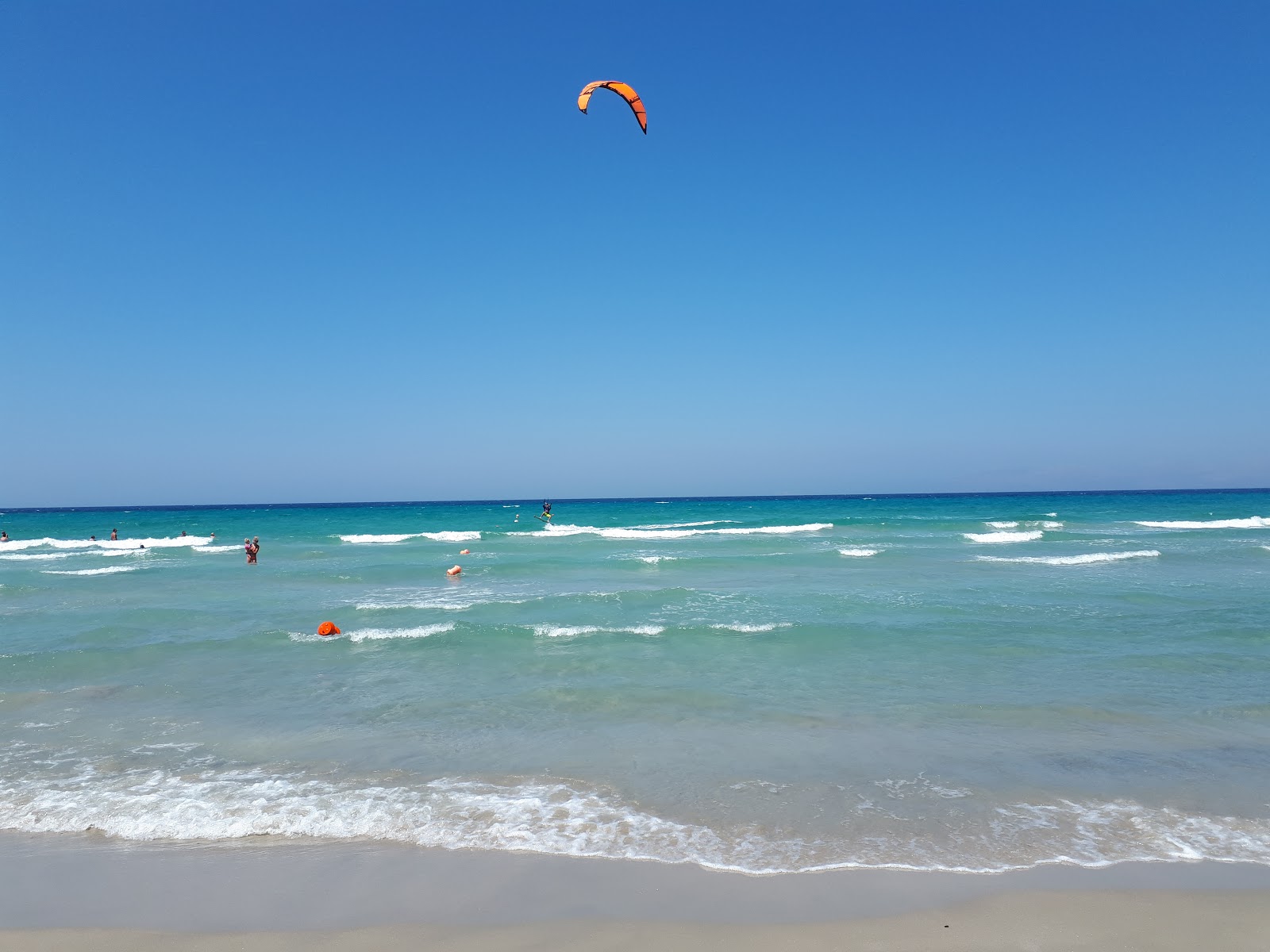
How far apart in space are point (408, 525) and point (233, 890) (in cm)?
6214

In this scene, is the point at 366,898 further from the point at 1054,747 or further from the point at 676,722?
the point at 1054,747

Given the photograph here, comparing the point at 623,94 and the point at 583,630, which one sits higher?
the point at 623,94

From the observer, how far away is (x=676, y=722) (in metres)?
9.11

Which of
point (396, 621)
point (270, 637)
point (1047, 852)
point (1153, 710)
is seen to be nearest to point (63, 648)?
point (270, 637)

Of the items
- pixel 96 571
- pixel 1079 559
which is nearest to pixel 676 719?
pixel 1079 559

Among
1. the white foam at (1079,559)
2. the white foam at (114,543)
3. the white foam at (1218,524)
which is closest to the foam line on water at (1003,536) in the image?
the white foam at (1079,559)

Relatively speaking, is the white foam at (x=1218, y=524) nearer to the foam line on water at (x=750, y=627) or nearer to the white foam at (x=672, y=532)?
the white foam at (x=672, y=532)

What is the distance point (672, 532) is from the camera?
165 feet

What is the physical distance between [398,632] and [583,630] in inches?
147

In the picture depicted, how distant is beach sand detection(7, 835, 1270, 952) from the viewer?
4.72 m

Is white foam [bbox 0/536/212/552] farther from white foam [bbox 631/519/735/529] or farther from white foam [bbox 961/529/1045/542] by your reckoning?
white foam [bbox 961/529/1045/542]

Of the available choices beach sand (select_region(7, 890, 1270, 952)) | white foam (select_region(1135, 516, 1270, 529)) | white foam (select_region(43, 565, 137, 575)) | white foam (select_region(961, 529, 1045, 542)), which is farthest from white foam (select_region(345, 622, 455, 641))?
white foam (select_region(1135, 516, 1270, 529))

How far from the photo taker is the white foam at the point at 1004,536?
1455 inches

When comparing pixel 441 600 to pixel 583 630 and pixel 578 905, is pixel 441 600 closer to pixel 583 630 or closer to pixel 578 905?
pixel 583 630
